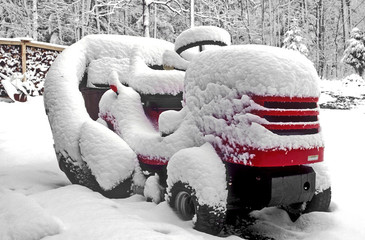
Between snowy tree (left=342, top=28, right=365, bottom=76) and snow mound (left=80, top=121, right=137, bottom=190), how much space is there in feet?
67.9

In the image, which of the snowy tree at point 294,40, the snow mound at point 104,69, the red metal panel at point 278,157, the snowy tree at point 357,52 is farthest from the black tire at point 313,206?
the snowy tree at point 294,40

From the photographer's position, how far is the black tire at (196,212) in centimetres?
224

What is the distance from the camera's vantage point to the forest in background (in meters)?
20.5

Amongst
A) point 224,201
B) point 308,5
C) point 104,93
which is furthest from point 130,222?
point 308,5

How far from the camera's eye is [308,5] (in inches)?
1361

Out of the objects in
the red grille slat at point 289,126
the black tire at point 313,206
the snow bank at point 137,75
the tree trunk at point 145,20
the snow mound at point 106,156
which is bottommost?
the black tire at point 313,206

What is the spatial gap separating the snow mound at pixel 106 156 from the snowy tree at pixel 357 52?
67.9ft

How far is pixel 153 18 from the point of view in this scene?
26156 mm

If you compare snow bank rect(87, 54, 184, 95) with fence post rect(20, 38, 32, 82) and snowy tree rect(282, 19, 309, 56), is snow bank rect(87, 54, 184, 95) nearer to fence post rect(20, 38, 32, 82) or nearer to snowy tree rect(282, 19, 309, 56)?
fence post rect(20, 38, 32, 82)

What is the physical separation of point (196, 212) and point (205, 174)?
247mm

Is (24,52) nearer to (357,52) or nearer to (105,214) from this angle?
(105,214)

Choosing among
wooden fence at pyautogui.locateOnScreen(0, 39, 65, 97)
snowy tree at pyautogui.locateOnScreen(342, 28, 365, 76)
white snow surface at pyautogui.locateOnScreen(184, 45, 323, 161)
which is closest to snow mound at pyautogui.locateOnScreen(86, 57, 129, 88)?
white snow surface at pyautogui.locateOnScreen(184, 45, 323, 161)

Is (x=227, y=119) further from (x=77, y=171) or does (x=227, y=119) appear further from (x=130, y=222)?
(x=77, y=171)

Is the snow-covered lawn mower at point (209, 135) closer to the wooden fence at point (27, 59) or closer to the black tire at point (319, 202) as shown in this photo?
the black tire at point (319, 202)
